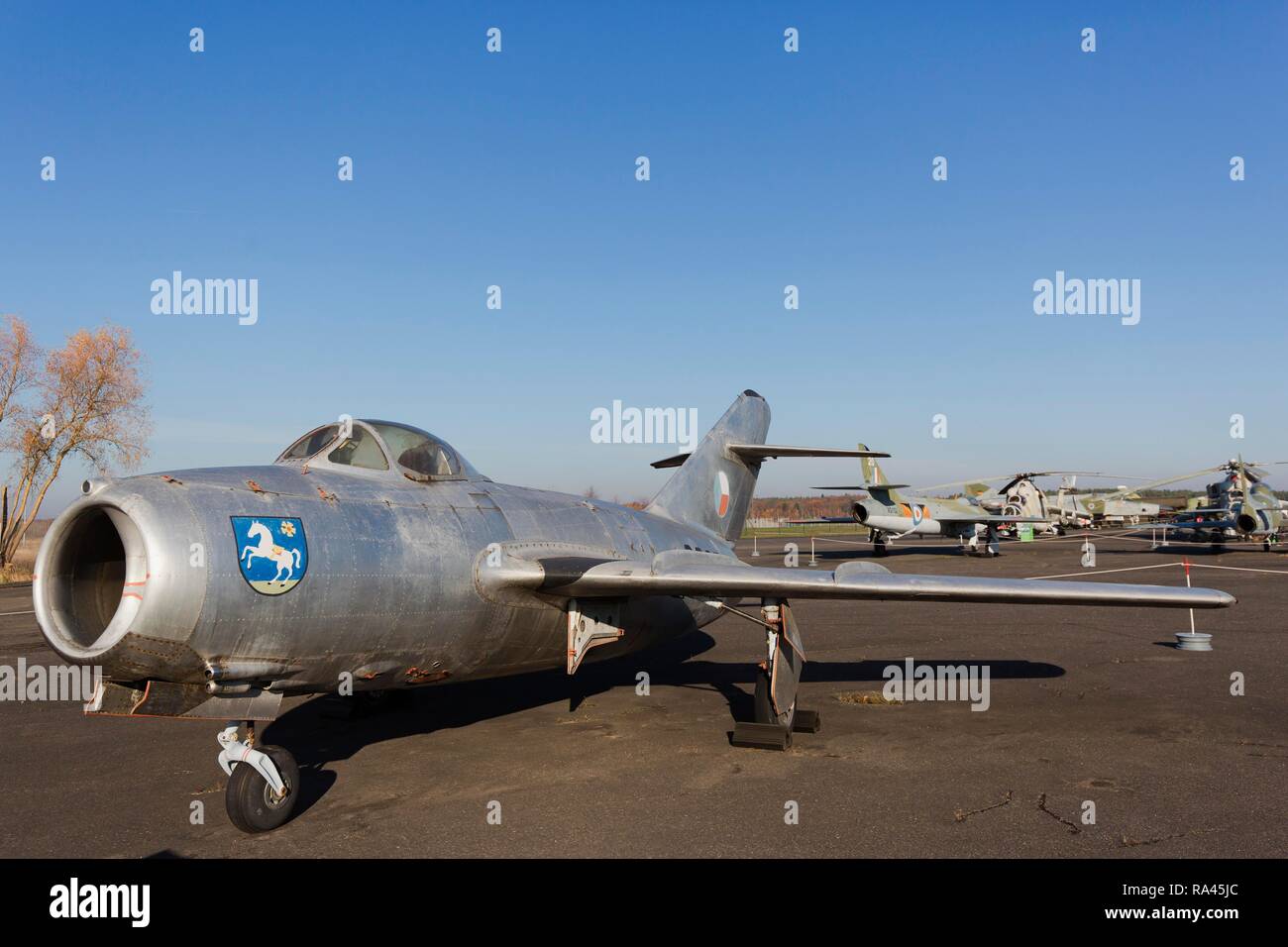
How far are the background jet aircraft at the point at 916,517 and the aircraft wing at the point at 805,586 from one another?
35441mm

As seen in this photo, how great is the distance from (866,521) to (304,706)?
1455 inches

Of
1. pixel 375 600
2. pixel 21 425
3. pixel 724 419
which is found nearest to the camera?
pixel 375 600

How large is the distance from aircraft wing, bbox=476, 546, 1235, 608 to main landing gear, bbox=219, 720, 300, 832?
2.43m

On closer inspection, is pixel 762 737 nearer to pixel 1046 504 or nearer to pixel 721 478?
pixel 721 478

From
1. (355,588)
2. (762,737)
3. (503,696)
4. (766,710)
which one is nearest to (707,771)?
(762,737)

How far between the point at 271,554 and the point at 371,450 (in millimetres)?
1894

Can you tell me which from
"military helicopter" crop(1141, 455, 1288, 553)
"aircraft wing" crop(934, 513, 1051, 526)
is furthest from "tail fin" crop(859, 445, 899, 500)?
"military helicopter" crop(1141, 455, 1288, 553)

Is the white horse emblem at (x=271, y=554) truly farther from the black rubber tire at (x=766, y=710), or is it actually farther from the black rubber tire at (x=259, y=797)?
the black rubber tire at (x=766, y=710)

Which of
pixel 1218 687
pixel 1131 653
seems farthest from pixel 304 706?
pixel 1131 653

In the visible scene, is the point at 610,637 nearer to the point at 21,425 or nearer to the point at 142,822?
the point at 142,822

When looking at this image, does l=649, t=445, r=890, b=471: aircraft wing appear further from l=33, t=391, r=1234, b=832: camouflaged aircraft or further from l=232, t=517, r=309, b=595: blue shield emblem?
l=232, t=517, r=309, b=595: blue shield emblem

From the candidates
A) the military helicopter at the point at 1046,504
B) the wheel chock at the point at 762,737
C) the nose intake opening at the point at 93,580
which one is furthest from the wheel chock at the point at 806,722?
the military helicopter at the point at 1046,504

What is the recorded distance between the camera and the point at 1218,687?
11.1m

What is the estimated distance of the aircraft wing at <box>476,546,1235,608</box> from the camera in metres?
7.95
